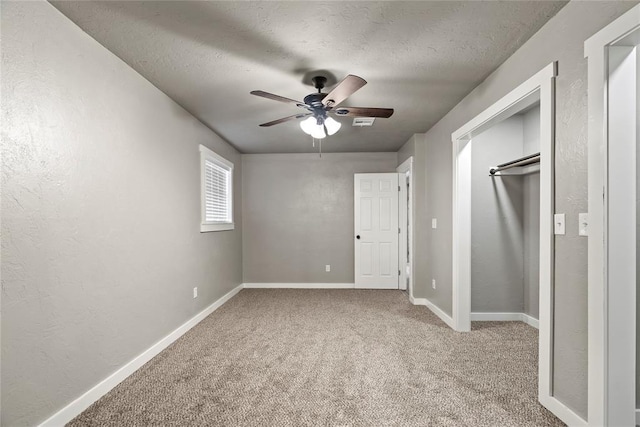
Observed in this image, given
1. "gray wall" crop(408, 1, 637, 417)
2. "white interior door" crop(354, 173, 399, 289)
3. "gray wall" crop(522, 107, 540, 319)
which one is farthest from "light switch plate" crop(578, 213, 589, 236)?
"white interior door" crop(354, 173, 399, 289)

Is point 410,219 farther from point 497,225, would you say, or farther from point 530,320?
point 530,320

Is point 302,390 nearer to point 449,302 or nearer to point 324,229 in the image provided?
point 449,302

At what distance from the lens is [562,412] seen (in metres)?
1.89

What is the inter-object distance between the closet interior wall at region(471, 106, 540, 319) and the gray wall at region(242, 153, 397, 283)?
2.10 metres

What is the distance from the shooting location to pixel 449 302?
3730mm

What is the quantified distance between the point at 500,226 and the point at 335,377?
267 cm

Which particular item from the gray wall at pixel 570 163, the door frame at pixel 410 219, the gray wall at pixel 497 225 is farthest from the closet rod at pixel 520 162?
the door frame at pixel 410 219

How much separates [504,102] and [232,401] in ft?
9.30

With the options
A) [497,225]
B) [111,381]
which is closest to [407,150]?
[497,225]

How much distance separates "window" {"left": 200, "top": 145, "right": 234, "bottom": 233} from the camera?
405 cm

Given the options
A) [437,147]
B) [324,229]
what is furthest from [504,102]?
[324,229]

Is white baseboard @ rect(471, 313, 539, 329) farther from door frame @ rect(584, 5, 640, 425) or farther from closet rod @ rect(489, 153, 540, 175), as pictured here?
door frame @ rect(584, 5, 640, 425)

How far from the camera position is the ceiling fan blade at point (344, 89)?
2133 mm

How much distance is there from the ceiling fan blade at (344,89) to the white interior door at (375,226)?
10.2 ft
